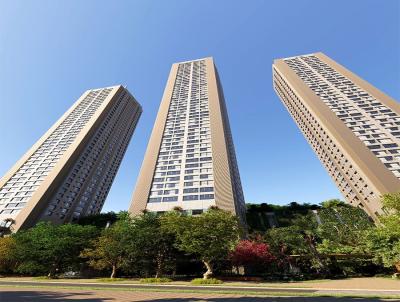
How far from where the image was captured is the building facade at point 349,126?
64500mm

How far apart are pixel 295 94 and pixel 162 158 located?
60619mm

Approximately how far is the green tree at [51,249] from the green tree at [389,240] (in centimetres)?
4850

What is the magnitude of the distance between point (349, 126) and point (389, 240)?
1979 inches

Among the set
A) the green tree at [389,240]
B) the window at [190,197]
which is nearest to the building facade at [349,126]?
the green tree at [389,240]

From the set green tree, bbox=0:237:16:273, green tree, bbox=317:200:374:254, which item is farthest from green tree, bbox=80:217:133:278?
green tree, bbox=317:200:374:254

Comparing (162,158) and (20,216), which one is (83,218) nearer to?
(20,216)

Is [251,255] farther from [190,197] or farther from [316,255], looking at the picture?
[190,197]

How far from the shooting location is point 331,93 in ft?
311

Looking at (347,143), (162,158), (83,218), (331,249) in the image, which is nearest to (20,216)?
(83,218)

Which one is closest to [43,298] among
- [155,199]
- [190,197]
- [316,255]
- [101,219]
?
[316,255]

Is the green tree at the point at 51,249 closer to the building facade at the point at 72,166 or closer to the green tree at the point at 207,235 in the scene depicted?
the green tree at the point at 207,235

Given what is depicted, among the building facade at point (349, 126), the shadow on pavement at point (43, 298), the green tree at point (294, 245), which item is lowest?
the shadow on pavement at point (43, 298)

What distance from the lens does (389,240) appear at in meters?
36.3

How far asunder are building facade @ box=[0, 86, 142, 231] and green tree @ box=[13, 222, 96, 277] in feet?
95.9
